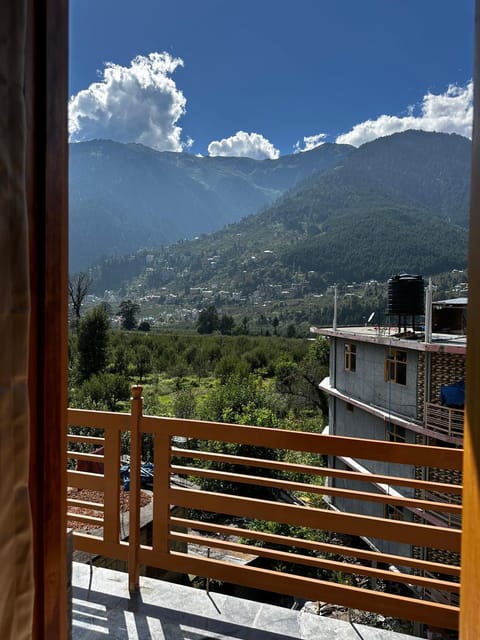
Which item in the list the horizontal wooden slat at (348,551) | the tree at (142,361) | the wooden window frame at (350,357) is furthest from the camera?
the tree at (142,361)

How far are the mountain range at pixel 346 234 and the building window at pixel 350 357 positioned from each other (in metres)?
10.4

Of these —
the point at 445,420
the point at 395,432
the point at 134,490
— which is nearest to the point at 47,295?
the point at 134,490

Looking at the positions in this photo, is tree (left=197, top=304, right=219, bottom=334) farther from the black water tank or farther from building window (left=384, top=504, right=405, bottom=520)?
building window (left=384, top=504, right=405, bottom=520)

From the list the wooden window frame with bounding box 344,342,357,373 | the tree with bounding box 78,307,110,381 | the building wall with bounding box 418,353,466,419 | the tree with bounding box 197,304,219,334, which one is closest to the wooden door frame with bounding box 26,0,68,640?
the building wall with bounding box 418,353,466,419

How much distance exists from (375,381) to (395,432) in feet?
4.10

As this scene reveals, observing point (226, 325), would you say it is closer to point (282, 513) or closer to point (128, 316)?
point (128, 316)

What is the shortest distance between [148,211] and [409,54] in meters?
35.9

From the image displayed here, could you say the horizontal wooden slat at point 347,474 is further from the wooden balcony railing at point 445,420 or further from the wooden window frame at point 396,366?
the wooden window frame at point 396,366

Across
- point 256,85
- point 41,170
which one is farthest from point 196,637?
point 256,85

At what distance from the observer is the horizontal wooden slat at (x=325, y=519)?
1491 mm

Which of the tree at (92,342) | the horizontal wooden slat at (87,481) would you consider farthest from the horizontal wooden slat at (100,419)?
the tree at (92,342)

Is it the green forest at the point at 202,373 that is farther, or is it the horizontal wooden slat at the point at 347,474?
the green forest at the point at 202,373

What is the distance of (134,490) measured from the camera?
1904 millimetres

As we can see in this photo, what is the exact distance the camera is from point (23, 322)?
0.57m
